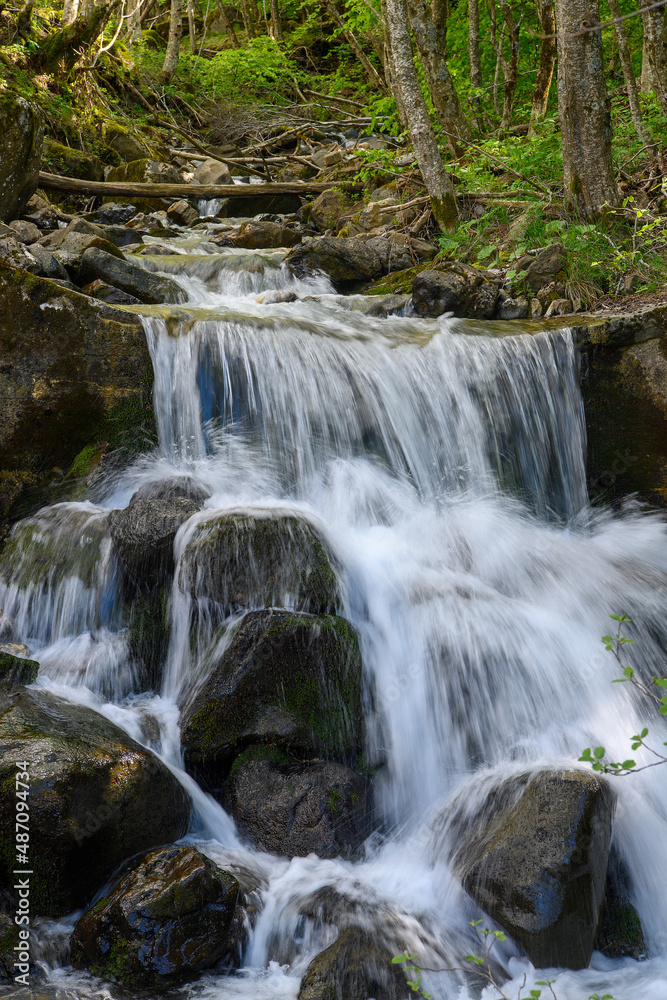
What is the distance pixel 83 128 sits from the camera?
14.6m

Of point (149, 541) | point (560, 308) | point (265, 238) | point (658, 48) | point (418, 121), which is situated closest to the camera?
point (149, 541)

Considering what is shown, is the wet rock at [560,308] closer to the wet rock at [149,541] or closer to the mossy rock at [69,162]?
the wet rock at [149,541]

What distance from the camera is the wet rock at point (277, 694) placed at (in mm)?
3783

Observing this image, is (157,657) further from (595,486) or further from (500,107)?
(500,107)

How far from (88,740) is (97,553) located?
169cm

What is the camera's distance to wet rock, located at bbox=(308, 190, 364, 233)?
12.3 metres

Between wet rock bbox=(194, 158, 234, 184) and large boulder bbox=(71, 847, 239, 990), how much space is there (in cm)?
1450

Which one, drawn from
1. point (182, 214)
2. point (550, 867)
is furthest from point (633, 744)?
point (182, 214)

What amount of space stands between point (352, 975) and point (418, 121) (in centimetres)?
977

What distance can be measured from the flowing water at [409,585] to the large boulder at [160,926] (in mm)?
96

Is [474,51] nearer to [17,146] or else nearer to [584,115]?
[584,115]

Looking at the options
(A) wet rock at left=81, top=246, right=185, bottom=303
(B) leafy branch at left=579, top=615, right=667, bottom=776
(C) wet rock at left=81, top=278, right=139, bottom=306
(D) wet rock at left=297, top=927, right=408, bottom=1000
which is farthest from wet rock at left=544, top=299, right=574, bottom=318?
(D) wet rock at left=297, top=927, right=408, bottom=1000

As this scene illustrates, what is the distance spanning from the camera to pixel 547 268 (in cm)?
795

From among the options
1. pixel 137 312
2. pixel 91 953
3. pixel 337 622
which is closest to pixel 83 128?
pixel 137 312
